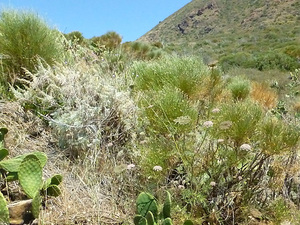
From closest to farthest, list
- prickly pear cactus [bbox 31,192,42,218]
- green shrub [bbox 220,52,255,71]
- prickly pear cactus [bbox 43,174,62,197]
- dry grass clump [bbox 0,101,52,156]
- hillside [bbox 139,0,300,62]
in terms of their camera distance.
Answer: prickly pear cactus [bbox 31,192,42,218] → prickly pear cactus [bbox 43,174,62,197] → dry grass clump [bbox 0,101,52,156] → green shrub [bbox 220,52,255,71] → hillside [bbox 139,0,300,62]

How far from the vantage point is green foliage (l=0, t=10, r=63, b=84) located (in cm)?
345

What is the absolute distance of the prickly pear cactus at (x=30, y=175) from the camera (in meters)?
1.89

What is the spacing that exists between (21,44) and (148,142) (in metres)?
2.06

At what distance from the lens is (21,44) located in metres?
3.44

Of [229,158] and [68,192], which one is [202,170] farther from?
[68,192]

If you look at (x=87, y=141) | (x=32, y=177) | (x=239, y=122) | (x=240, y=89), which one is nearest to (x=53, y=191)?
(x=32, y=177)

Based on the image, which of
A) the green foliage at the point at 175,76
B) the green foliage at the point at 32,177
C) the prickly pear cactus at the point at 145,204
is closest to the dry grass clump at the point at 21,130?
the green foliage at the point at 32,177

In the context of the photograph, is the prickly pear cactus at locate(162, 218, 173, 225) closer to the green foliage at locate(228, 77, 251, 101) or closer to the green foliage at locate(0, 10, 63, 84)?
the green foliage at locate(0, 10, 63, 84)

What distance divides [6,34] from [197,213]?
9.39 ft

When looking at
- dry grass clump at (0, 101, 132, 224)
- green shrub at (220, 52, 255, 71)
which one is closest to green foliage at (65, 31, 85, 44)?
dry grass clump at (0, 101, 132, 224)

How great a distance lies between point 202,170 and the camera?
6.48ft

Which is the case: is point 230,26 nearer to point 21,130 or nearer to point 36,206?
point 21,130

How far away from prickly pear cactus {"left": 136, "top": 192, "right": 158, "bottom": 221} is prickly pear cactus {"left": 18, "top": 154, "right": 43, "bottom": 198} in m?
0.63

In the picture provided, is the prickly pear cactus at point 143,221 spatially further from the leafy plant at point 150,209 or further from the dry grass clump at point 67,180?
the dry grass clump at point 67,180
